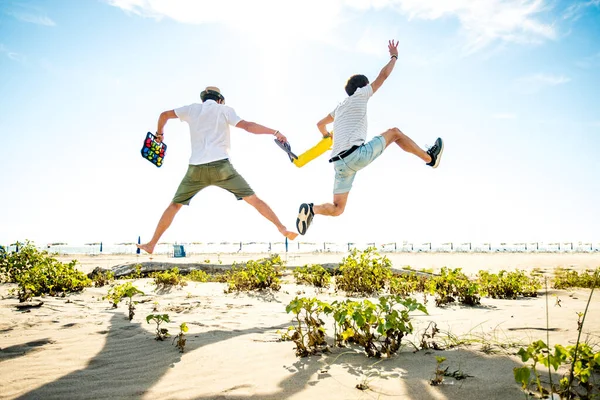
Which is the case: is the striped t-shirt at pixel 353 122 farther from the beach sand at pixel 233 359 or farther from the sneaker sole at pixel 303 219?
the beach sand at pixel 233 359

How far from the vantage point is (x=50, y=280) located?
5863mm

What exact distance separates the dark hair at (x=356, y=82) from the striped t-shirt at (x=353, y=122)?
141 millimetres

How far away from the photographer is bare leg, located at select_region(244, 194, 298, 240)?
16.6ft

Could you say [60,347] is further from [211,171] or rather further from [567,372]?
[567,372]

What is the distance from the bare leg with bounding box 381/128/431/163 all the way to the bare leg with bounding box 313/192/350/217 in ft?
3.14

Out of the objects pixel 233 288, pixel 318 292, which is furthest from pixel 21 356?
pixel 318 292

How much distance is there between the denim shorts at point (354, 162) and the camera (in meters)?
4.52

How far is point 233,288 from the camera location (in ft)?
20.6

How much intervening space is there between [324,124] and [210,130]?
1.72m

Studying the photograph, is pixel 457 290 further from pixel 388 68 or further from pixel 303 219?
pixel 388 68

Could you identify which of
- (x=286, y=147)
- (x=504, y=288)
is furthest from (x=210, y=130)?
(x=504, y=288)

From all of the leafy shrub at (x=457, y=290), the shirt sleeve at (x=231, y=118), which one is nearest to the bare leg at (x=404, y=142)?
the leafy shrub at (x=457, y=290)

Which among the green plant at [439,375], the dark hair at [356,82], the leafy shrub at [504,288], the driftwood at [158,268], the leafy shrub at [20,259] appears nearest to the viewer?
the green plant at [439,375]

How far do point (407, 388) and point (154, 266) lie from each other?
914 centimetres
